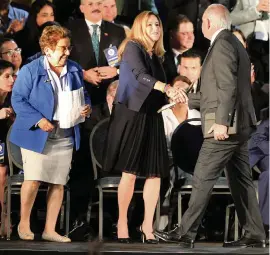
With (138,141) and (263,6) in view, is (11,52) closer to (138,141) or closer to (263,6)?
(138,141)

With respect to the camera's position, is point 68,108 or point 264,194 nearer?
point 68,108

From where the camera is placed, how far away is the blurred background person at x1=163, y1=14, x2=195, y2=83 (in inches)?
328

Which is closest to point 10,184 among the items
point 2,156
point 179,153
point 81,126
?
point 2,156

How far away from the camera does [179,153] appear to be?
765 centimetres

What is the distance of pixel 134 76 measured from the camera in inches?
283

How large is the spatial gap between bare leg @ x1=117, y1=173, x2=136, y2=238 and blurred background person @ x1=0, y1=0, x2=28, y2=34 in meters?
1.74

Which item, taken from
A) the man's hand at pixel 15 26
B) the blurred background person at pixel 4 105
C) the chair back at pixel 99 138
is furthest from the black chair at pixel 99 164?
the man's hand at pixel 15 26

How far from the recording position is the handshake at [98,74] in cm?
788

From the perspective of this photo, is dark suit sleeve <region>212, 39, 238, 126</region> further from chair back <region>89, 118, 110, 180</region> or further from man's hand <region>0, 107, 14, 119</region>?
man's hand <region>0, 107, 14, 119</region>

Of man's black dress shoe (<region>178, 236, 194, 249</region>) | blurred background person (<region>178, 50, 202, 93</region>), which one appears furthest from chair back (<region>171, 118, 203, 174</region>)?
man's black dress shoe (<region>178, 236, 194, 249</region>)

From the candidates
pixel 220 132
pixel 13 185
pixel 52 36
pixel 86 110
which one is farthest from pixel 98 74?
pixel 220 132

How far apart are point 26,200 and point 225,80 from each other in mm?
1855

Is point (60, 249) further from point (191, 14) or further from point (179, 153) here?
point (191, 14)

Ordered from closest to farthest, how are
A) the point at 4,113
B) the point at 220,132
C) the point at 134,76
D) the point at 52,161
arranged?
the point at 220,132
the point at 134,76
the point at 52,161
the point at 4,113
